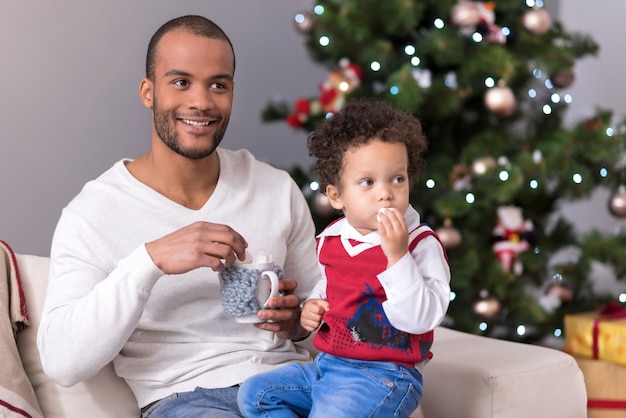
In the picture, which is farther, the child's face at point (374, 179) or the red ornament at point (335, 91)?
the red ornament at point (335, 91)

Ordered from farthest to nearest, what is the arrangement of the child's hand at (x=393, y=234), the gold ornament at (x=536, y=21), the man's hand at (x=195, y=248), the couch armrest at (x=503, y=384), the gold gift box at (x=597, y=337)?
1. the gold ornament at (x=536, y=21)
2. the gold gift box at (x=597, y=337)
3. the couch armrest at (x=503, y=384)
4. the man's hand at (x=195, y=248)
5. the child's hand at (x=393, y=234)

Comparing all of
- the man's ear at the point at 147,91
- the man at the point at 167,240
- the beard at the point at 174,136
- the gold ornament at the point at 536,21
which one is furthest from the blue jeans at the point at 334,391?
the gold ornament at the point at 536,21

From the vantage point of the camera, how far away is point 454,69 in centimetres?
310

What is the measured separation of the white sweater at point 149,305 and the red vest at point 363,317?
0.30m

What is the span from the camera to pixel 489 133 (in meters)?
3.07

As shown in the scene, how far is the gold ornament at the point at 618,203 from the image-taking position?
324cm

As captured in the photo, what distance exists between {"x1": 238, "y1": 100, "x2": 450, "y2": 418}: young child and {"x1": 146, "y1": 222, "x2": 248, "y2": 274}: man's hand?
0.18m

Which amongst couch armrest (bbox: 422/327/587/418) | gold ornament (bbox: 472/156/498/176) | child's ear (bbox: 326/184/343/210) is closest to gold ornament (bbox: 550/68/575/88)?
gold ornament (bbox: 472/156/498/176)

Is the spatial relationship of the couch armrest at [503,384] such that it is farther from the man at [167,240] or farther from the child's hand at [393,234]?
the child's hand at [393,234]

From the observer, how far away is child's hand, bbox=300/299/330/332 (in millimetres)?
1554

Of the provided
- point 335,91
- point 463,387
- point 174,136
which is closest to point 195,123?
point 174,136

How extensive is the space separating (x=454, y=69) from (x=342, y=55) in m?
0.41

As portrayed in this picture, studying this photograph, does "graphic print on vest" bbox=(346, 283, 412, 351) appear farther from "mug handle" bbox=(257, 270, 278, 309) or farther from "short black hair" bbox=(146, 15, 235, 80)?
"short black hair" bbox=(146, 15, 235, 80)

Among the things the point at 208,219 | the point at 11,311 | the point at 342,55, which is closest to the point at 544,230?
the point at 342,55
